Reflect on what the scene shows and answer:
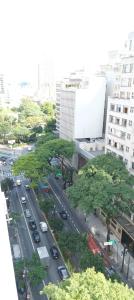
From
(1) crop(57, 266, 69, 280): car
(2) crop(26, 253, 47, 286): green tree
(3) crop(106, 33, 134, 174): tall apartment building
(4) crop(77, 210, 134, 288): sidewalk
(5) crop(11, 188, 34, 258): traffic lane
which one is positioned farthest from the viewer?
→ (3) crop(106, 33, 134, 174): tall apartment building

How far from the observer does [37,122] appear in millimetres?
137500

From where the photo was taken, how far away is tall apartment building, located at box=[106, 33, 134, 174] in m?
48.6

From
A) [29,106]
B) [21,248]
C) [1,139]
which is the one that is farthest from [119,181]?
[29,106]

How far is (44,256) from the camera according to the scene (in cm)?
4212

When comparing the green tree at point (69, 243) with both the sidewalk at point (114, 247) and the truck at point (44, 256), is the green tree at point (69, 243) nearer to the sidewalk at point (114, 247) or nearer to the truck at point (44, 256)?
the truck at point (44, 256)

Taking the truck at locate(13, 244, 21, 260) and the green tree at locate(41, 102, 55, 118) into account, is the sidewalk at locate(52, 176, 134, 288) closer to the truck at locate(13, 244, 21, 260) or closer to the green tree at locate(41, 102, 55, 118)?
the truck at locate(13, 244, 21, 260)

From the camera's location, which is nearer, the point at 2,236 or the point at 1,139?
the point at 2,236

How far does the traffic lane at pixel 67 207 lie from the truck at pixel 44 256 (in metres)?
9.89

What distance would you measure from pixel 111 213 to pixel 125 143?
1476 cm

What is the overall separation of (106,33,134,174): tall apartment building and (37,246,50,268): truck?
2073cm

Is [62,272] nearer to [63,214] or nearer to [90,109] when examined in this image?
[63,214]

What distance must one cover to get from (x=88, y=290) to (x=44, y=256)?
70.3 feet

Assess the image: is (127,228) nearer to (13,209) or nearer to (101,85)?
(13,209)

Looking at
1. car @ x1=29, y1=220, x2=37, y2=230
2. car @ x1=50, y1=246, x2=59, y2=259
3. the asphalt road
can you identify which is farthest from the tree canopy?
car @ x1=29, y1=220, x2=37, y2=230
